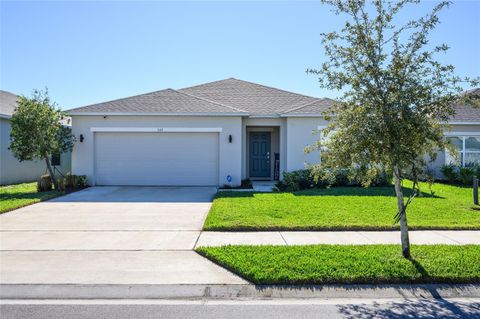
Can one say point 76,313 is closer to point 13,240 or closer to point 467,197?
point 13,240

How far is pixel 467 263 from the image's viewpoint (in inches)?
195

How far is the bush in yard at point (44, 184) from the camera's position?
13117mm

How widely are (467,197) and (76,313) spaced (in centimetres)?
1198

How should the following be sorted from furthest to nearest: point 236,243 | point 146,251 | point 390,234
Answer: point 390,234, point 236,243, point 146,251

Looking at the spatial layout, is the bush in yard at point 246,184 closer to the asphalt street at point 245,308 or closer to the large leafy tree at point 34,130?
the large leafy tree at point 34,130

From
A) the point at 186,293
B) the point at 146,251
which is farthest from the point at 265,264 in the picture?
the point at 146,251

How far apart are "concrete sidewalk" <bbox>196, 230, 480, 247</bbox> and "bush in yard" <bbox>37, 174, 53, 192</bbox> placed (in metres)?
9.16

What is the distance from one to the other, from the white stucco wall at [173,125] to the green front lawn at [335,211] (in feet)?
8.15

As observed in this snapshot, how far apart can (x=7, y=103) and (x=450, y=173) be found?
840 inches

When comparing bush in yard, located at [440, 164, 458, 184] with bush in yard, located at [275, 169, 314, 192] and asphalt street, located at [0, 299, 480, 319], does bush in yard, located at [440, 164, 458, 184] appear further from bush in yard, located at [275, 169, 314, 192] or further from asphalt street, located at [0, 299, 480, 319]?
asphalt street, located at [0, 299, 480, 319]

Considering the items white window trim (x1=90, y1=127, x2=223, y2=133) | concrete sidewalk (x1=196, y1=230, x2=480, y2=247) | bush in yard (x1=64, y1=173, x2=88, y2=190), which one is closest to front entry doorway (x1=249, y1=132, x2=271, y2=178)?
white window trim (x1=90, y1=127, x2=223, y2=133)

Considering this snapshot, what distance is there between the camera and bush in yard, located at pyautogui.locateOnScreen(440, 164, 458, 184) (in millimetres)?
15133

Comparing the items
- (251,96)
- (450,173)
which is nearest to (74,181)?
(251,96)

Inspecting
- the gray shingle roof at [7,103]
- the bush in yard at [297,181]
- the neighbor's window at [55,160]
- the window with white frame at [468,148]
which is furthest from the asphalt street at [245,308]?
the neighbor's window at [55,160]
